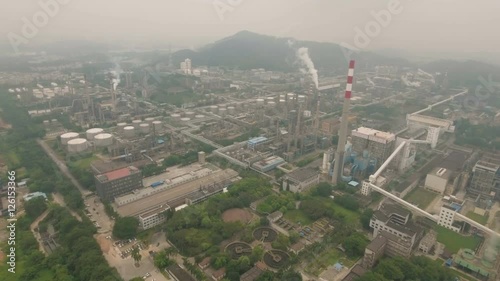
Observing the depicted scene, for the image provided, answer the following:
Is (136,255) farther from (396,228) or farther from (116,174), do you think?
(396,228)

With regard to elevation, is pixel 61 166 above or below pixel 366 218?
below

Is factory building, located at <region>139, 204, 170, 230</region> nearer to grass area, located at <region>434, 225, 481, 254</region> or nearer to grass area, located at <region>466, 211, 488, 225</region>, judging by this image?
grass area, located at <region>434, 225, 481, 254</region>

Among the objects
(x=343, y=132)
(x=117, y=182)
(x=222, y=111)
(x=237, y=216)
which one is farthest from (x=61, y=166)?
(x=343, y=132)

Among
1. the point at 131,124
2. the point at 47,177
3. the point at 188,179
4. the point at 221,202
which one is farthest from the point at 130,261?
the point at 131,124

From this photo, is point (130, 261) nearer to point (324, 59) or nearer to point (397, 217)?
point (397, 217)

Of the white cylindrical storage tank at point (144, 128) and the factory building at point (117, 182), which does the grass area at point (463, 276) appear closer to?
the factory building at point (117, 182)

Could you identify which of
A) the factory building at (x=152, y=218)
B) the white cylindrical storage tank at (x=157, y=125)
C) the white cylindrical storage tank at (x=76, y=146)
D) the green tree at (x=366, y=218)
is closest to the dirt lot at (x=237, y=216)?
the factory building at (x=152, y=218)
